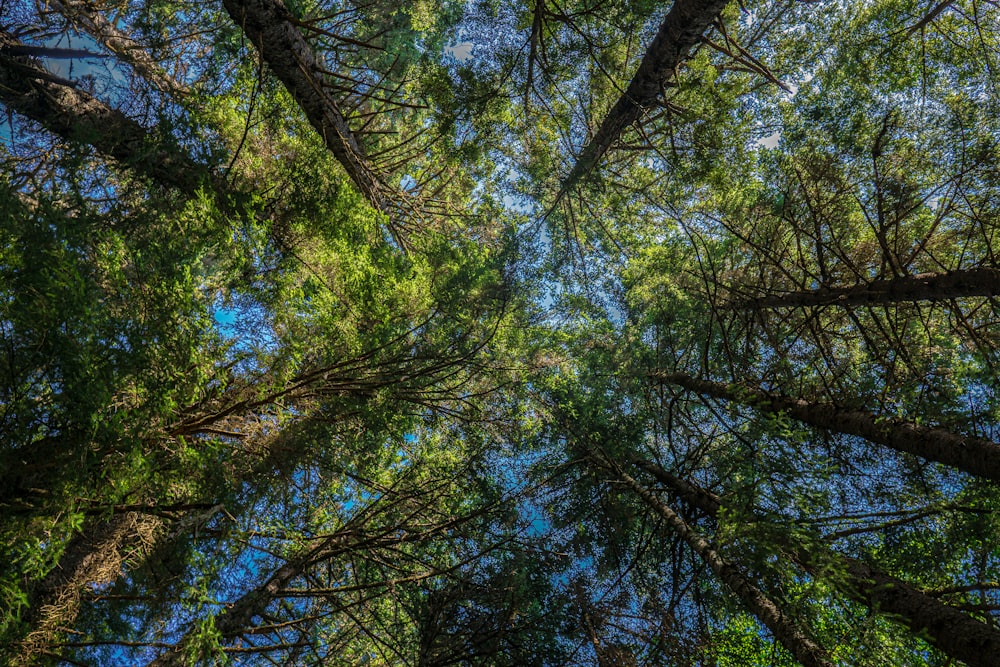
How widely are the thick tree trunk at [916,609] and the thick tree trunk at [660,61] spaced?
4.65 m

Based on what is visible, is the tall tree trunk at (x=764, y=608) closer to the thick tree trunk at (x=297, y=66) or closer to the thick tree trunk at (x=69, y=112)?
the thick tree trunk at (x=297, y=66)

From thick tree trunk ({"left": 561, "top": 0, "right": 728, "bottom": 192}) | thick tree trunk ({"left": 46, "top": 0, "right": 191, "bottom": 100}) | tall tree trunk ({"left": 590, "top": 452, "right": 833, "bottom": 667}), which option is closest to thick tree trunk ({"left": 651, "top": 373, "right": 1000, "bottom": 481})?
tall tree trunk ({"left": 590, "top": 452, "right": 833, "bottom": 667})

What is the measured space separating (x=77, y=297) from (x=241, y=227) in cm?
212

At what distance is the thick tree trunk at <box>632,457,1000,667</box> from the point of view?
283 cm

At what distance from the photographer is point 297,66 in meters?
4.25

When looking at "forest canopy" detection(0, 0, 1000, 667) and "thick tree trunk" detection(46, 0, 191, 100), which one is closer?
"forest canopy" detection(0, 0, 1000, 667)

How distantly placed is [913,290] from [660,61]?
3.36 metres

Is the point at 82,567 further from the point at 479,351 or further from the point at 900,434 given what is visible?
the point at 900,434

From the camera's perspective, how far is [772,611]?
3545 mm

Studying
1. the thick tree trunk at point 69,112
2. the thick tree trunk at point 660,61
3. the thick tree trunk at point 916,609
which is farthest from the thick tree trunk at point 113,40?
the thick tree trunk at point 916,609

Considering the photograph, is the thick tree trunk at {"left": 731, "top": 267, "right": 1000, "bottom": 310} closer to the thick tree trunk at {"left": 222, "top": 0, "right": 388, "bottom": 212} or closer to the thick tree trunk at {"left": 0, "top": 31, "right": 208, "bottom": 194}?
the thick tree trunk at {"left": 222, "top": 0, "right": 388, "bottom": 212}

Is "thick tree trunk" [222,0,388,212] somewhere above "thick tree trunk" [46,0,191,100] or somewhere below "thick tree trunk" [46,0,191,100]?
below

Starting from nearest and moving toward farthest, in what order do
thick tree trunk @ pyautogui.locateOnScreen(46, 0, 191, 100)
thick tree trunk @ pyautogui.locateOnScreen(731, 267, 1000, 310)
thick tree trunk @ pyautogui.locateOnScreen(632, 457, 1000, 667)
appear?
1. thick tree trunk @ pyautogui.locateOnScreen(632, 457, 1000, 667)
2. thick tree trunk @ pyautogui.locateOnScreen(731, 267, 1000, 310)
3. thick tree trunk @ pyautogui.locateOnScreen(46, 0, 191, 100)

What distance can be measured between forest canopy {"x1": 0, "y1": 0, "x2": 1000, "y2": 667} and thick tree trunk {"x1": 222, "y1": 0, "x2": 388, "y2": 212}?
0.12 feet
